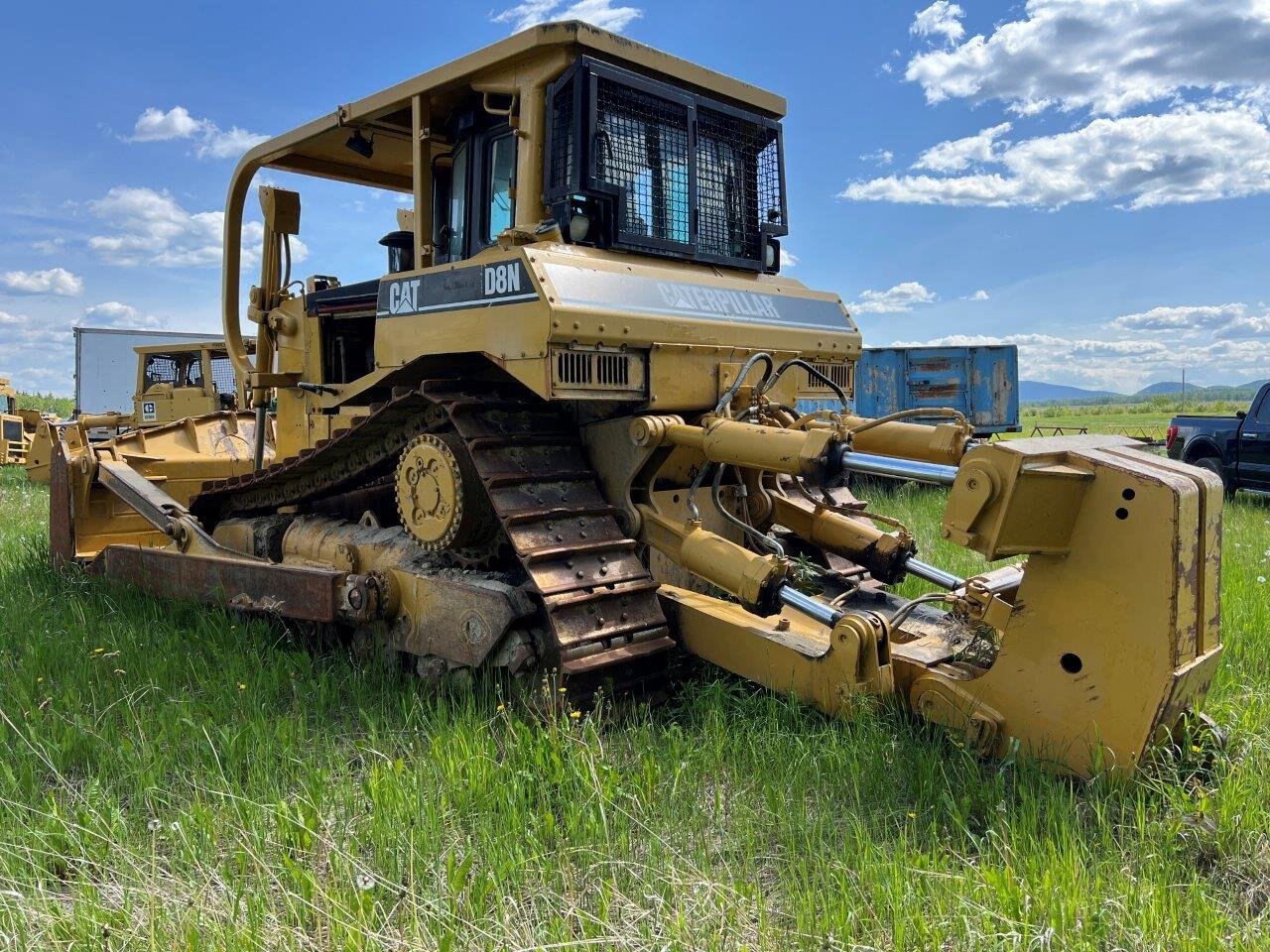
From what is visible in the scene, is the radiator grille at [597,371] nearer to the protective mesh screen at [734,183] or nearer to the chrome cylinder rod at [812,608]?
the chrome cylinder rod at [812,608]

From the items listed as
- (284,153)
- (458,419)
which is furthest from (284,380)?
(458,419)

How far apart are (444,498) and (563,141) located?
1.79 meters

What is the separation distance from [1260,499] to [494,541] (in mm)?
14709

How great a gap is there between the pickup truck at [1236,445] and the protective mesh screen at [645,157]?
11399 mm

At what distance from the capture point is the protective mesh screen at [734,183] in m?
5.38

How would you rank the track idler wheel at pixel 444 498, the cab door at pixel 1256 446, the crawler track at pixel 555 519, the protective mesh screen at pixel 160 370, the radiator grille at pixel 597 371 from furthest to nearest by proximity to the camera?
the protective mesh screen at pixel 160 370
the cab door at pixel 1256 446
the track idler wheel at pixel 444 498
the radiator grille at pixel 597 371
the crawler track at pixel 555 519

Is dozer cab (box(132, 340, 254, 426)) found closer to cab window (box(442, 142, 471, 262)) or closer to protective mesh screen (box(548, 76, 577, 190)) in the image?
cab window (box(442, 142, 471, 262))

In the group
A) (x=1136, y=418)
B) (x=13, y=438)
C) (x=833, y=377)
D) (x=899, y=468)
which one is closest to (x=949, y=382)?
(x=833, y=377)

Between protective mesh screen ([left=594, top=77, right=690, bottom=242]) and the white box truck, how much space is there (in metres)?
21.0

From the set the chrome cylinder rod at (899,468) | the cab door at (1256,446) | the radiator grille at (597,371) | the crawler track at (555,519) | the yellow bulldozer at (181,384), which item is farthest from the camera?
the yellow bulldozer at (181,384)

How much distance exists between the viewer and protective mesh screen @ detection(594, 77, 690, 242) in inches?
185

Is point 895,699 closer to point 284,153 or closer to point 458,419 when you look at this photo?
point 458,419

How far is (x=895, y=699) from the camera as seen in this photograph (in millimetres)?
3637

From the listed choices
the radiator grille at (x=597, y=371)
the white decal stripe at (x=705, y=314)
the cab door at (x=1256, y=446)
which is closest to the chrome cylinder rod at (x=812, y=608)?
the radiator grille at (x=597, y=371)
